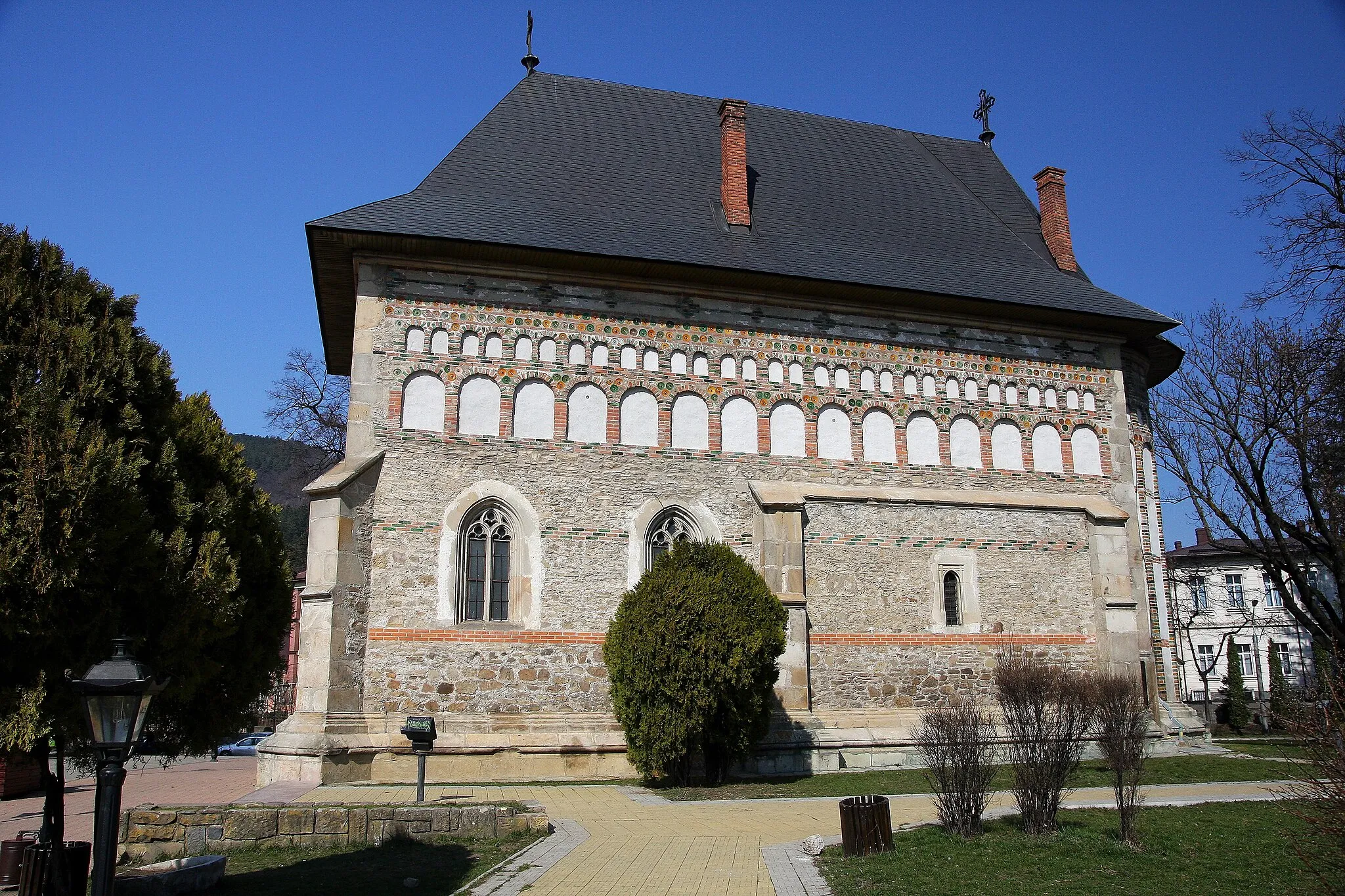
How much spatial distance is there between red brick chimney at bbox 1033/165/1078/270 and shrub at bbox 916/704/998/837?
1383cm

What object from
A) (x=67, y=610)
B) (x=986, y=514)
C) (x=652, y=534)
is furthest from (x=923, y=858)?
(x=986, y=514)

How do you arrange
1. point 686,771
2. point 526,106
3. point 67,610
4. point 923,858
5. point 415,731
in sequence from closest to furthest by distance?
point 67,610 < point 923,858 < point 415,731 < point 686,771 < point 526,106

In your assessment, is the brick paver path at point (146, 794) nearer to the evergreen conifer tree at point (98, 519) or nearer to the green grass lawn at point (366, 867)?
the green grass lawn at point (366, 867)

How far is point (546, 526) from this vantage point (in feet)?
50.9

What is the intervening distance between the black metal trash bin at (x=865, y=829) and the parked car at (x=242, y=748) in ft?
96.3

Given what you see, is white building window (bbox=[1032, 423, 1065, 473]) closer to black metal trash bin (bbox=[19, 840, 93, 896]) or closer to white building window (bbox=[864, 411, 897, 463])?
white building window (bbox=[864, 411, 897, 463])

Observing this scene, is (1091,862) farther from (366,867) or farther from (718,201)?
(718,201)

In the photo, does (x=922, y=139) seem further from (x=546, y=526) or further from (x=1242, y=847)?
(x=1242, y=847)

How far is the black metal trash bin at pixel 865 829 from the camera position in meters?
8.48

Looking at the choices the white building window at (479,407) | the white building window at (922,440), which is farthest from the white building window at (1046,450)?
the white building window at (479,407)

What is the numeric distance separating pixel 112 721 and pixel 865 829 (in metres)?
5.91

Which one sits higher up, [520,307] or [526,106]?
[526,106]

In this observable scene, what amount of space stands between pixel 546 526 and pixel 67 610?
28.9 ft

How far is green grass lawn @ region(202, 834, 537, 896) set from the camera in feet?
26.2
